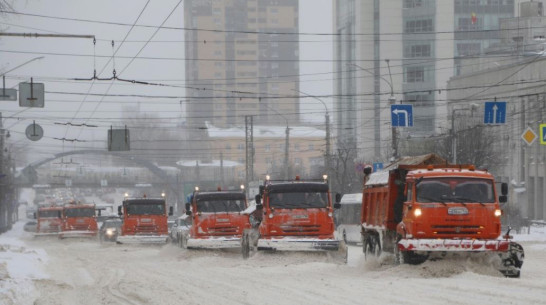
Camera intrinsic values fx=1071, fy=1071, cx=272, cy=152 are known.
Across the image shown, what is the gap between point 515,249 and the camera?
21.7 meters

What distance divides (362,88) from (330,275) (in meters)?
128

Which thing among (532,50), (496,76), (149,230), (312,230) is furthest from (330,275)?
(532,50)

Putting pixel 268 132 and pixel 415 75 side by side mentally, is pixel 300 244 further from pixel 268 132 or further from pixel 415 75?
pixel 268 132

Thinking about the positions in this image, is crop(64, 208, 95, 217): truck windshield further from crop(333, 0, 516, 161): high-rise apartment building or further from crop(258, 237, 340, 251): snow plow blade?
crop(333, 0, 516, 161): high-rise apartment building

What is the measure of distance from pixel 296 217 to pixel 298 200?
2.07 feet

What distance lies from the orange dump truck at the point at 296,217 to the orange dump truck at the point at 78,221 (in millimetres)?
31991

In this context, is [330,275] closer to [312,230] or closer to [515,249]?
[515,249]

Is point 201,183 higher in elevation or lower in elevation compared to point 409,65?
lower

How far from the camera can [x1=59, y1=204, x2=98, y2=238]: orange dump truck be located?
6097 cm

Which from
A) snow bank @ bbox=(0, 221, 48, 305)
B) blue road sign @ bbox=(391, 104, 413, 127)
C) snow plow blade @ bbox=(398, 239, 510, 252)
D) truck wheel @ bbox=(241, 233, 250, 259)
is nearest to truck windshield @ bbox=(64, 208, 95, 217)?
blue road sign @ bbox=(391, 104, 413, 127)

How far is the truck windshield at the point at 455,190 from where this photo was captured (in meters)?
22.7

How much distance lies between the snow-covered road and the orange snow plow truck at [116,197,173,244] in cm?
1658

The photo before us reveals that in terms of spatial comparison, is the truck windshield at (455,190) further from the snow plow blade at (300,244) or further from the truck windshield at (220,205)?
the truck windshield at (220,205)

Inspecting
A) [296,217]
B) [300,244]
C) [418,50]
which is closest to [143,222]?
[296,217]
